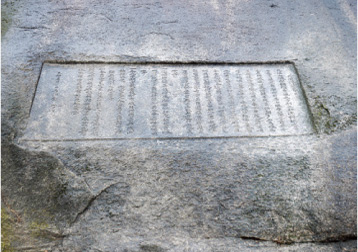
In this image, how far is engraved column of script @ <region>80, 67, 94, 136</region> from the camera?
2111mm

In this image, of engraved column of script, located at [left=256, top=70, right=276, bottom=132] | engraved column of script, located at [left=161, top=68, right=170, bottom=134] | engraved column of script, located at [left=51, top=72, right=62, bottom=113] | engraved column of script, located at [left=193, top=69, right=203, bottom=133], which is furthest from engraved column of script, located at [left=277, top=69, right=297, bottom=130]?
engraved column of script, located at [left=51, top=72, right=62, bottom=113]

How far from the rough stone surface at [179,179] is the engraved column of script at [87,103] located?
0.34 feet

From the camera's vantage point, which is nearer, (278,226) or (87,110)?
(278,226)

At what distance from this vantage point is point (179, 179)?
1.96 meters

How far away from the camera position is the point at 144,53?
256 cm

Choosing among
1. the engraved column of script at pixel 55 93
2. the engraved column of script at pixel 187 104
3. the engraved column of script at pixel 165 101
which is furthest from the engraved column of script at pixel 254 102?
the engraved column of script at pixel 55 93

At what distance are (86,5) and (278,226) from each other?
91.8 inches

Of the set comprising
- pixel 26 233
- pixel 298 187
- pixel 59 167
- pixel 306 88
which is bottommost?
pixel 26 233

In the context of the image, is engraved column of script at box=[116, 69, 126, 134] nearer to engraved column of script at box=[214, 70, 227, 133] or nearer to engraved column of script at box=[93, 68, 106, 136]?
engraved column of script at box=[93, 68, 106, 136]

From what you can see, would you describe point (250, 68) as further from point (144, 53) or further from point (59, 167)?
point (59, 167)

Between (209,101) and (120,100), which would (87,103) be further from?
(209,101)

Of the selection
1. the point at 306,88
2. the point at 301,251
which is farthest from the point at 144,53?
the point at 301,251

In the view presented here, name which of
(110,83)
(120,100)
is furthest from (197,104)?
(110,83)

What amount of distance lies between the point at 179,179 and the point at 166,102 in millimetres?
562
